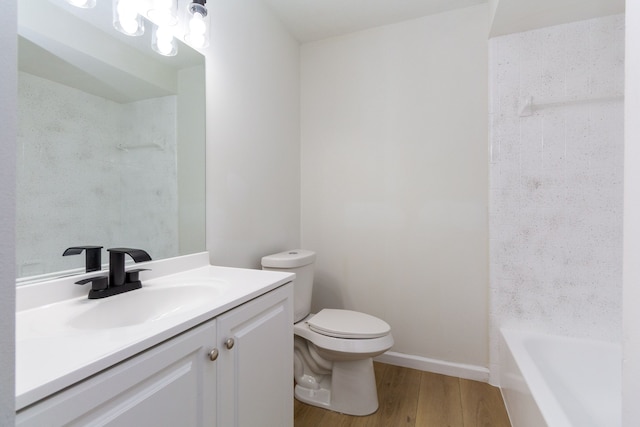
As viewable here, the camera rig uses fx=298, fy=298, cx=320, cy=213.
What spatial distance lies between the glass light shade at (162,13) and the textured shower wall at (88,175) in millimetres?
298

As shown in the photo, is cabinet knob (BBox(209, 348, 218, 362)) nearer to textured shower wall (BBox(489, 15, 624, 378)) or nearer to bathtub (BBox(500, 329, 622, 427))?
bathtub (BBox(500, 329, 622, 427))

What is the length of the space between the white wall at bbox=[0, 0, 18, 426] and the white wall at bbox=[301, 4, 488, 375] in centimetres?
198

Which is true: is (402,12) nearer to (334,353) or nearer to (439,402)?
(334,353)

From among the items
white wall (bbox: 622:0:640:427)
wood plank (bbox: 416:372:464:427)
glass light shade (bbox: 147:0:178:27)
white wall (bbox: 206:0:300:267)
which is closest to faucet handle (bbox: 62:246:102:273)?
white wall (bbox: 206:0:300:267)

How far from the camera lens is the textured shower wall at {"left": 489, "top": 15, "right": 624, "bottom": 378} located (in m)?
1.63

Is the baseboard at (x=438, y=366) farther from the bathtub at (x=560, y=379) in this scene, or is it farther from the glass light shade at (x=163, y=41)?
the glass light shade at (x=163, y=41)

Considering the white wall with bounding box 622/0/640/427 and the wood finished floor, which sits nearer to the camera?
the white wall with bounding box 622/0/640/427

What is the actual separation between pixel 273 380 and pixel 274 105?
5.48 ft

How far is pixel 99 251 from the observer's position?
1.03 m

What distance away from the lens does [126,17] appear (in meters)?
1.12

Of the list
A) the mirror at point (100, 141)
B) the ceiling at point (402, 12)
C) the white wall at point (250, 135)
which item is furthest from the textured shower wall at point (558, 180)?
the mirror at point (100, 141)

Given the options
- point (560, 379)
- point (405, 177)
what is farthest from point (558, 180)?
point (560, 379)

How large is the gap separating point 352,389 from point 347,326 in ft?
1.09

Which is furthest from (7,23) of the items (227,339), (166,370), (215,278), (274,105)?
(274,105)
